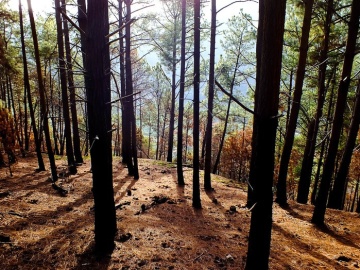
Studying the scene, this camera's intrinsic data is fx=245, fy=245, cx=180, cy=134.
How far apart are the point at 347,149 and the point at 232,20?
42.0 ft

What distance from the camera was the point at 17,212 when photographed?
6.04m

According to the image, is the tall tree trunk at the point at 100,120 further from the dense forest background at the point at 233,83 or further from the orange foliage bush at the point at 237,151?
the orange foliage bush at the point at 237,151

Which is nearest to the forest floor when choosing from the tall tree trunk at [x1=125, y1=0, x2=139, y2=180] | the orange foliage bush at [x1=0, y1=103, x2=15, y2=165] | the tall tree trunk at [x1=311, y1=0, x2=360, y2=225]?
the orange foliage bush at [x1=0, y1=103, x2=15, y2=165]

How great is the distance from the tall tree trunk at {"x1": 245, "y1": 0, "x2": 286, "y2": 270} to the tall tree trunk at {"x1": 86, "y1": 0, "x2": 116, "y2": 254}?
2.44 meters

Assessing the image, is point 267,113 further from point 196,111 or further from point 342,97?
point 196,111

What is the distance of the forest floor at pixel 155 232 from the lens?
14.3ft

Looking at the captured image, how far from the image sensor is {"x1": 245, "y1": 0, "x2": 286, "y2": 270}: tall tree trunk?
9.71ft

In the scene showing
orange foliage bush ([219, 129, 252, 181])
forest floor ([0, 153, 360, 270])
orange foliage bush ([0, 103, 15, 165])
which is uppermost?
orange foliage bush ([0, 103, 15, 165])

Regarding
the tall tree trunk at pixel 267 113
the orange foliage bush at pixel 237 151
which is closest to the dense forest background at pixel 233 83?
the tall tree trunk at pixel 267 113

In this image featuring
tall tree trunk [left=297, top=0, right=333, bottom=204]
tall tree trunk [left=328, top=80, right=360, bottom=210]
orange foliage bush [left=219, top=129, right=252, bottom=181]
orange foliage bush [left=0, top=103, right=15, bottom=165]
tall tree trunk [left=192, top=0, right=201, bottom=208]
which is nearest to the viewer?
tall tree trunk [left=192, top=0, right=201, bottom=208]

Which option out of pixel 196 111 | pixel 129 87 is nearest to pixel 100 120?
pixel 196 111

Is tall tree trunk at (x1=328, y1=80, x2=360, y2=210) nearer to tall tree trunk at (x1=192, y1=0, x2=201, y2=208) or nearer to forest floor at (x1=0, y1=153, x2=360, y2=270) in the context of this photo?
forest floor at (x1=0, y1=153, x2=360, y2=270)

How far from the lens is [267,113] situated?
3037 mm

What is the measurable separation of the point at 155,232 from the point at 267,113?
392 centimetres
